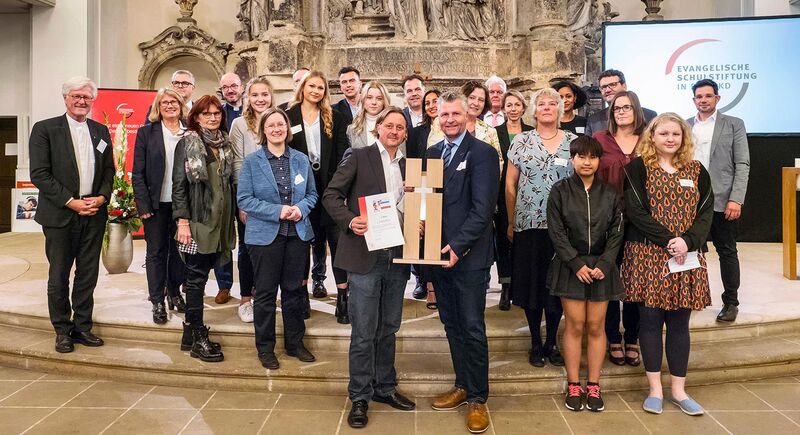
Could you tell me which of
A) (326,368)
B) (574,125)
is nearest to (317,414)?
(326,368)

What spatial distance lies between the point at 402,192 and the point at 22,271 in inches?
193

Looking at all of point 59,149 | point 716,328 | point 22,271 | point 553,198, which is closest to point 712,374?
point 716,328

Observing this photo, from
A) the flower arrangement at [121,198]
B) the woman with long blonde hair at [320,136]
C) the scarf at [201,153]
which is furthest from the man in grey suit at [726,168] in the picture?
the flower arrangement at [121,198]

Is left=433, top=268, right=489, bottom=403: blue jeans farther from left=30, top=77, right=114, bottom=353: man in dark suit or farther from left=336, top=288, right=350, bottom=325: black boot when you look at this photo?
left=30, top=77, right=114, bottom=353: man in dark suit

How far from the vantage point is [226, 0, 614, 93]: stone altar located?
889 cm

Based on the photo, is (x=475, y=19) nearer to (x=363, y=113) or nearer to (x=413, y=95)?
(x=413, y=95)

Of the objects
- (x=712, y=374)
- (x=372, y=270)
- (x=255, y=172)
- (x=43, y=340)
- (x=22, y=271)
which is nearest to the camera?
(x=372, y=270)

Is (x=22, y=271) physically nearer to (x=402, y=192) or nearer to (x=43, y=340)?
(x=43, y=340)

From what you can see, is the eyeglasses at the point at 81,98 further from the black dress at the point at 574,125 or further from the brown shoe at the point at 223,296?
the black dress at the point at 574,125

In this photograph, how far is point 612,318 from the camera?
371cm

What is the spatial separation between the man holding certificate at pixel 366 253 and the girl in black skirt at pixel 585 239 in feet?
2.61

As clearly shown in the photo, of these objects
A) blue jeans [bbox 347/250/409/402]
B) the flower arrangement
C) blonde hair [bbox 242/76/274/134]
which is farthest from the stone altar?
blue jeans [bbox 347/250/409/402]

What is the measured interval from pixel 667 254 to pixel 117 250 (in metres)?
4.82

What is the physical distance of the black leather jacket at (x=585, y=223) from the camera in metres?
3.19
